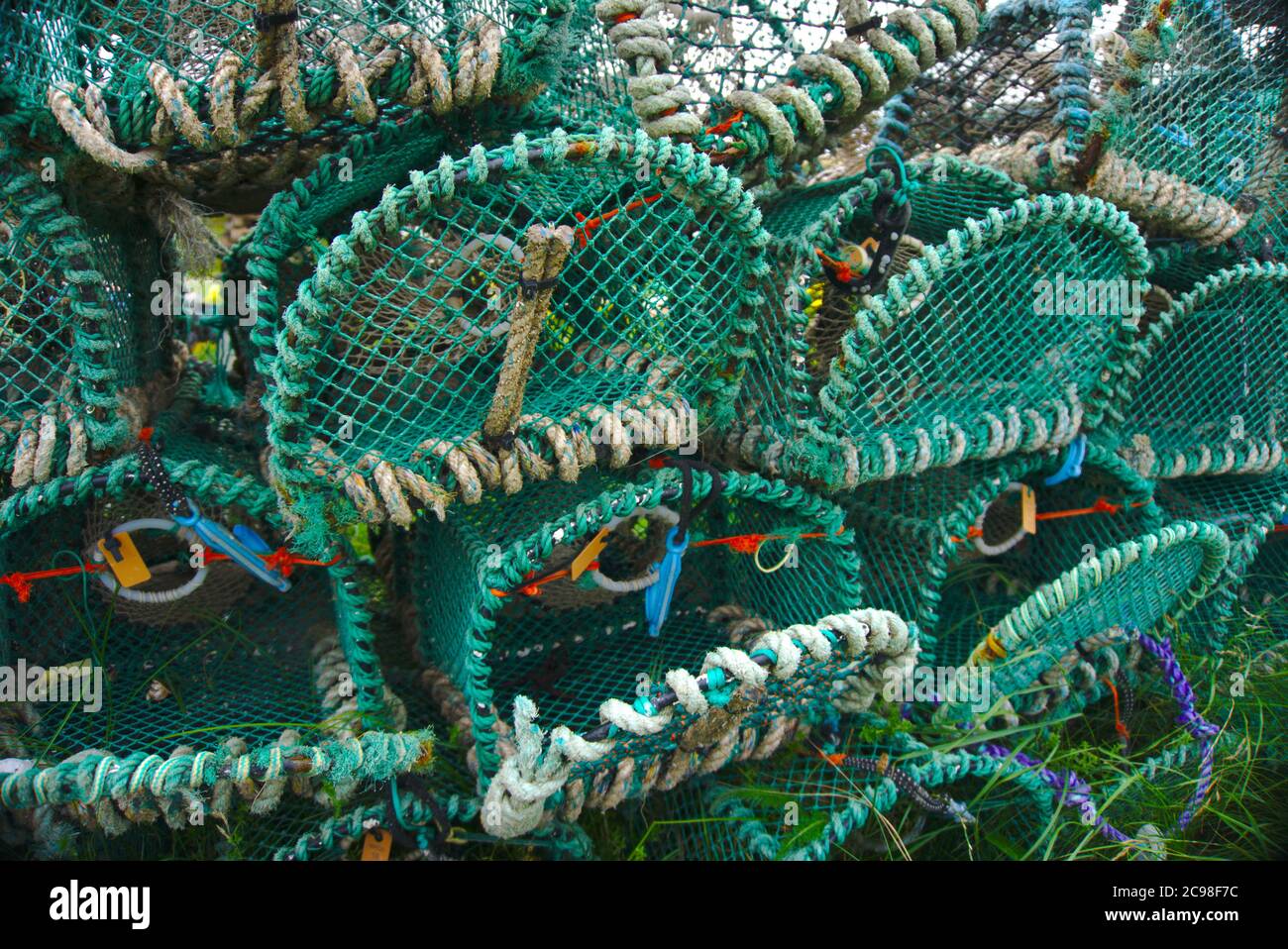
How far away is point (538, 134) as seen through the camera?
198cm

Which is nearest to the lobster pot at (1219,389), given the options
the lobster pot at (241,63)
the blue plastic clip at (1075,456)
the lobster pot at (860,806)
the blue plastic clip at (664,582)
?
the blue plastic clip at (1075,456)

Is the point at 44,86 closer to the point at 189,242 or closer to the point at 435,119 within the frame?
the point at 189,242

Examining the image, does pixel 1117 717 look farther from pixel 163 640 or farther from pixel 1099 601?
pixel 163 640

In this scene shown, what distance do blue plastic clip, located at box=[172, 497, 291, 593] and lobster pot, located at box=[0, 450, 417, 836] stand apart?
65mm

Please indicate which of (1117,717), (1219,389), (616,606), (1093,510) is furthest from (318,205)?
(1219,389)

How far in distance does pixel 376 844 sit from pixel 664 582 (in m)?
0.74

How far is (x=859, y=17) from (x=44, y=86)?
1525 mm

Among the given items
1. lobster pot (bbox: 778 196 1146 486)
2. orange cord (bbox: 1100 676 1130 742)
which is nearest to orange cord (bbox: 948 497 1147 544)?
lobster pot (bbox: 778 196 1146 486)

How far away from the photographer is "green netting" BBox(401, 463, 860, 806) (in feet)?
5.91

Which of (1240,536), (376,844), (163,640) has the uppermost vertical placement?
(1240,536)

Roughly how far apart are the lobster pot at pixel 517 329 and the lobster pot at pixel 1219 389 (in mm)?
1165

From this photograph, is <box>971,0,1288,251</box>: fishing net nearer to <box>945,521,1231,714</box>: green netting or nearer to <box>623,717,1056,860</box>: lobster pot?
<box>945,521,1231,714</box>: green netting

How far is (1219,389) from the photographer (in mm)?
2494
